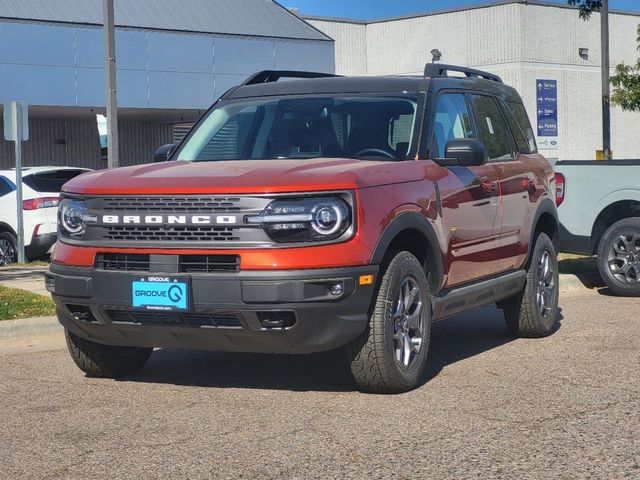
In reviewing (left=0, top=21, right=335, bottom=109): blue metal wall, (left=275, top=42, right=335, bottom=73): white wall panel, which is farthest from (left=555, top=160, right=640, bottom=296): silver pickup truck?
(left=275, top=42, right=335, bottom=73): white wall panel

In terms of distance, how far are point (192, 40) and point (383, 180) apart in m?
25.1

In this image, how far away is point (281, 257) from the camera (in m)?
5.79

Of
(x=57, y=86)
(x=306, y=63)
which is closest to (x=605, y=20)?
(x=306, y=63)

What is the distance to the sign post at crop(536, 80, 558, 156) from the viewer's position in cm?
4559

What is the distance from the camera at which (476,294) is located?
7.38 meters

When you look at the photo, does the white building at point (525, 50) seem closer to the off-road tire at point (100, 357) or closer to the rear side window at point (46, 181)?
the rear side window at point (46, 181)

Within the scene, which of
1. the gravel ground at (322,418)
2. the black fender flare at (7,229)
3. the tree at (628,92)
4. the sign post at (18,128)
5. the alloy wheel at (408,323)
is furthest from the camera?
the tree at (628,92)

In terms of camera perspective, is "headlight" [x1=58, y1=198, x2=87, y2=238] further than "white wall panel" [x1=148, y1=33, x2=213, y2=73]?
No

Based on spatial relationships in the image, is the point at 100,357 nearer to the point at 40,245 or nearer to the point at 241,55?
the point at 40,245

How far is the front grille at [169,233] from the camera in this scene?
5910 mm

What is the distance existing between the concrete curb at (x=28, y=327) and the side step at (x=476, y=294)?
355 centimetres

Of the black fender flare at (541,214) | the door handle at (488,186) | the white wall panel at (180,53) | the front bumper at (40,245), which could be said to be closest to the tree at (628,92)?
the front bumper at (40,245)

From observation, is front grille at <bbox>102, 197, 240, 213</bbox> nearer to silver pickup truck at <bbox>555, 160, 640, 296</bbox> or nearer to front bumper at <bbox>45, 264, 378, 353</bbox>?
front bumper at <bbox>45, 264, 378, 353</bbox>

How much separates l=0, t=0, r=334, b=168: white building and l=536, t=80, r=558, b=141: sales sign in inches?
593
